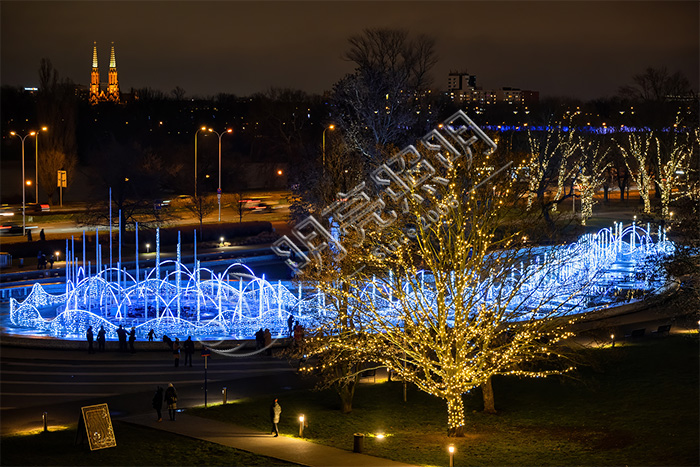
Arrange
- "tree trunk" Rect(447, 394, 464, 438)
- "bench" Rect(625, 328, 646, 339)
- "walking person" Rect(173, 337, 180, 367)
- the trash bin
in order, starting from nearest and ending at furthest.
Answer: the trash bin < "tree trunk" Rect(447, 394, 464, 438) < "walking person" Rect(173, 337, 180, 367) < "bench" Rect(625, 328, 646, 339)

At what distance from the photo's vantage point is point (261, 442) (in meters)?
18.1

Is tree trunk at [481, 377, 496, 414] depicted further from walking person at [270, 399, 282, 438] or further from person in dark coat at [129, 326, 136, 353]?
person in dark coat at [129, 326, 136, 353]

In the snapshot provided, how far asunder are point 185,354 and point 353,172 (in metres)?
7.89

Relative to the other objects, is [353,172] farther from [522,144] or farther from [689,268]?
[522,144]

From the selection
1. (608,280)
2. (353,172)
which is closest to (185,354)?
(353,172)

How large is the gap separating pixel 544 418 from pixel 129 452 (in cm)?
913


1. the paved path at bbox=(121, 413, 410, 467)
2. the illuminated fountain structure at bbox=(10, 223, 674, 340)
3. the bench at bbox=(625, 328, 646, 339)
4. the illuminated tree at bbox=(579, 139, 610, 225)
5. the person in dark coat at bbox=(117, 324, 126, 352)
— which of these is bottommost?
the paved path at bbox=(121, 413, 410, 467)

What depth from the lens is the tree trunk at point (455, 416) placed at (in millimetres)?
18797

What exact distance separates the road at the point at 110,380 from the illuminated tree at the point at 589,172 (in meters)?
38.5

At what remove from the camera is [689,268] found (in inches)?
870

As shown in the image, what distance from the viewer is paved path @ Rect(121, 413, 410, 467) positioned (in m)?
16.6

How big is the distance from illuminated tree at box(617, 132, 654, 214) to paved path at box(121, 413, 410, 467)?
48.1 metres

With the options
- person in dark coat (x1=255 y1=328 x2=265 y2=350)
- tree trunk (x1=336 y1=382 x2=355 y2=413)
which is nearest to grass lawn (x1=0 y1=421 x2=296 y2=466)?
tree trunk (x1=336 y1=382 x2=355 y2=413)

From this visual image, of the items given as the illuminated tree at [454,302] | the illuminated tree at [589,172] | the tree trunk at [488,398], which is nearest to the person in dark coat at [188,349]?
the illuminated tree at [454,302]
